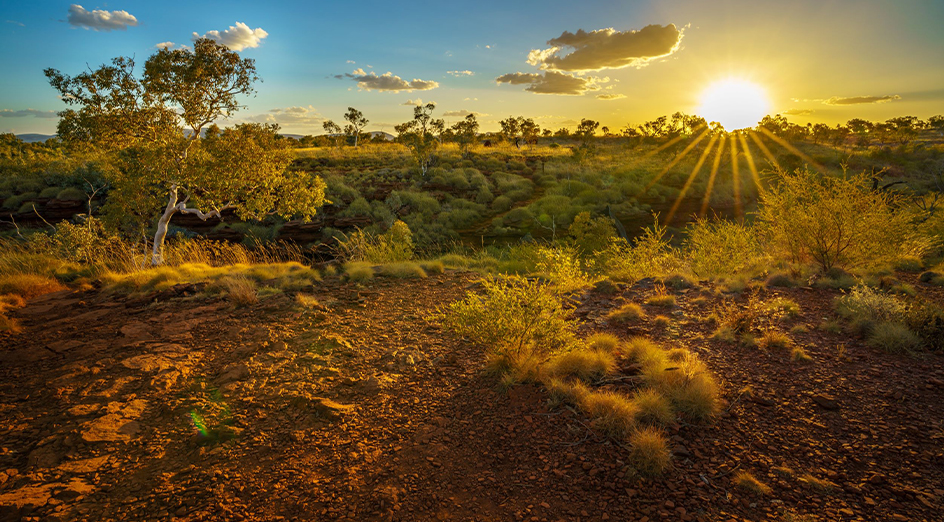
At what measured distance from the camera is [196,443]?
3.43 metres

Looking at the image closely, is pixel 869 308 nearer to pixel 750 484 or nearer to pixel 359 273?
pixel 750 484

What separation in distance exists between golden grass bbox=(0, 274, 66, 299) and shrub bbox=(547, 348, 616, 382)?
9.10 metres

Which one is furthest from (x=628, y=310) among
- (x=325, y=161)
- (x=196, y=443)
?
(x=325, y=161)

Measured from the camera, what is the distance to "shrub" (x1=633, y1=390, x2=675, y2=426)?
3641 mm

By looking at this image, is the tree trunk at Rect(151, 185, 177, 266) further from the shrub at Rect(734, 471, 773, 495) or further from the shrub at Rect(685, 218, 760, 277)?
the shrub at Rect(685, 218, 760, 277)

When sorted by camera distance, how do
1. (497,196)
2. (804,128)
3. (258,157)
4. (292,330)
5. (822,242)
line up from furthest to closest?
(804,128) < (497,196) < (258,157) < (822,242) < (292,330)

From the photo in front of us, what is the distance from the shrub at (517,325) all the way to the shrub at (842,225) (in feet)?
23.5

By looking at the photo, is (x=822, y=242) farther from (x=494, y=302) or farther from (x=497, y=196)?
(x=497, y=196)

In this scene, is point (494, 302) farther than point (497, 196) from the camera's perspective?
No

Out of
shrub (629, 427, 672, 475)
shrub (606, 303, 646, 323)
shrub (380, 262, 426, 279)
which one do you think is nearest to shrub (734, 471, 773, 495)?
shrub (629, 427, 672, 475)

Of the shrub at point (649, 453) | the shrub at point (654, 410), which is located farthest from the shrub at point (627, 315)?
the shrub at point (649, 453)

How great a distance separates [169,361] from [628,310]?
648 centimetres

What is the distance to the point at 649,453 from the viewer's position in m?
3.14

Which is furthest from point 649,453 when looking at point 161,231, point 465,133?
point 465,133
